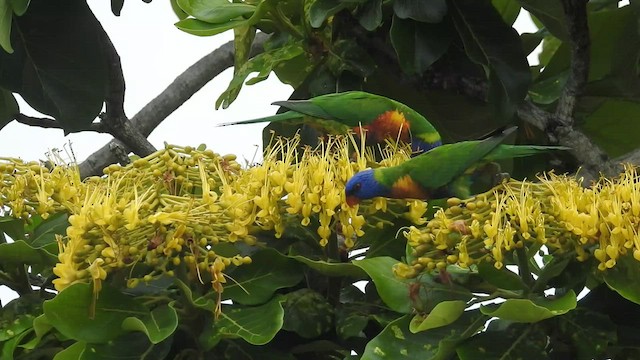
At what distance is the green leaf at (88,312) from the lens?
27.1 inches

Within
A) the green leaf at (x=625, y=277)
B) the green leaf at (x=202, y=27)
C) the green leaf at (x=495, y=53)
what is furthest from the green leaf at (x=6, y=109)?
the green leaf at (x=625, y=277)

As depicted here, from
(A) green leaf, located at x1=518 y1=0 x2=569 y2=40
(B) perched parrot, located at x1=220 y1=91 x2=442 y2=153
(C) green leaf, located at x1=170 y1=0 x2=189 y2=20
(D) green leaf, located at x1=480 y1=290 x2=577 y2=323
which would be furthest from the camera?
(C) green leaf, located at x1=170 y1=0 x2=189 y2=20

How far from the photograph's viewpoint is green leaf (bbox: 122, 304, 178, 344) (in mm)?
673

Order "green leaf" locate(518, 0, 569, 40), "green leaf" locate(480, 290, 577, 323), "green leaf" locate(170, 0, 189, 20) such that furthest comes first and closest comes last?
"green leaf" locate(170, 0, 189, 20) < "green leaf" locate(518, 0, 569, 40) < "green leaf" locate(480, 290, 577, 323)

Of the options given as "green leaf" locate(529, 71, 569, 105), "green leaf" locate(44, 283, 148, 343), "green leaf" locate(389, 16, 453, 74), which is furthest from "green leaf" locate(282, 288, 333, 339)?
"green leaf" locate(529, 71, 569, 105)

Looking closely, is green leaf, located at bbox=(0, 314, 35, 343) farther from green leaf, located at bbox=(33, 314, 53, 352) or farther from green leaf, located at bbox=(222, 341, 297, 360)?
green leaf, located at bbox=(222, 341, 297, 360)

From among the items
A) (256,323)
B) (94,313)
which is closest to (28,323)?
(94,313)

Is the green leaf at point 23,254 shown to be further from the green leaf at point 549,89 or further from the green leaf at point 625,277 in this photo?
the green leaf at point 549,89

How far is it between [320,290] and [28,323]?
0.27 m

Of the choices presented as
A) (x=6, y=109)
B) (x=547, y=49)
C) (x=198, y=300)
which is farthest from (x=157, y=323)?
(x=547, y=49)

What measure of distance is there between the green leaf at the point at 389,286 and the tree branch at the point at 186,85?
739mm

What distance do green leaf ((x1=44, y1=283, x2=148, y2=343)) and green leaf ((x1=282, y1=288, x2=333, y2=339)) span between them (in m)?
0.12

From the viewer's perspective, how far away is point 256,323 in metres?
0.71

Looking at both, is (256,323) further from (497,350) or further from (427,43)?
(427,43)
